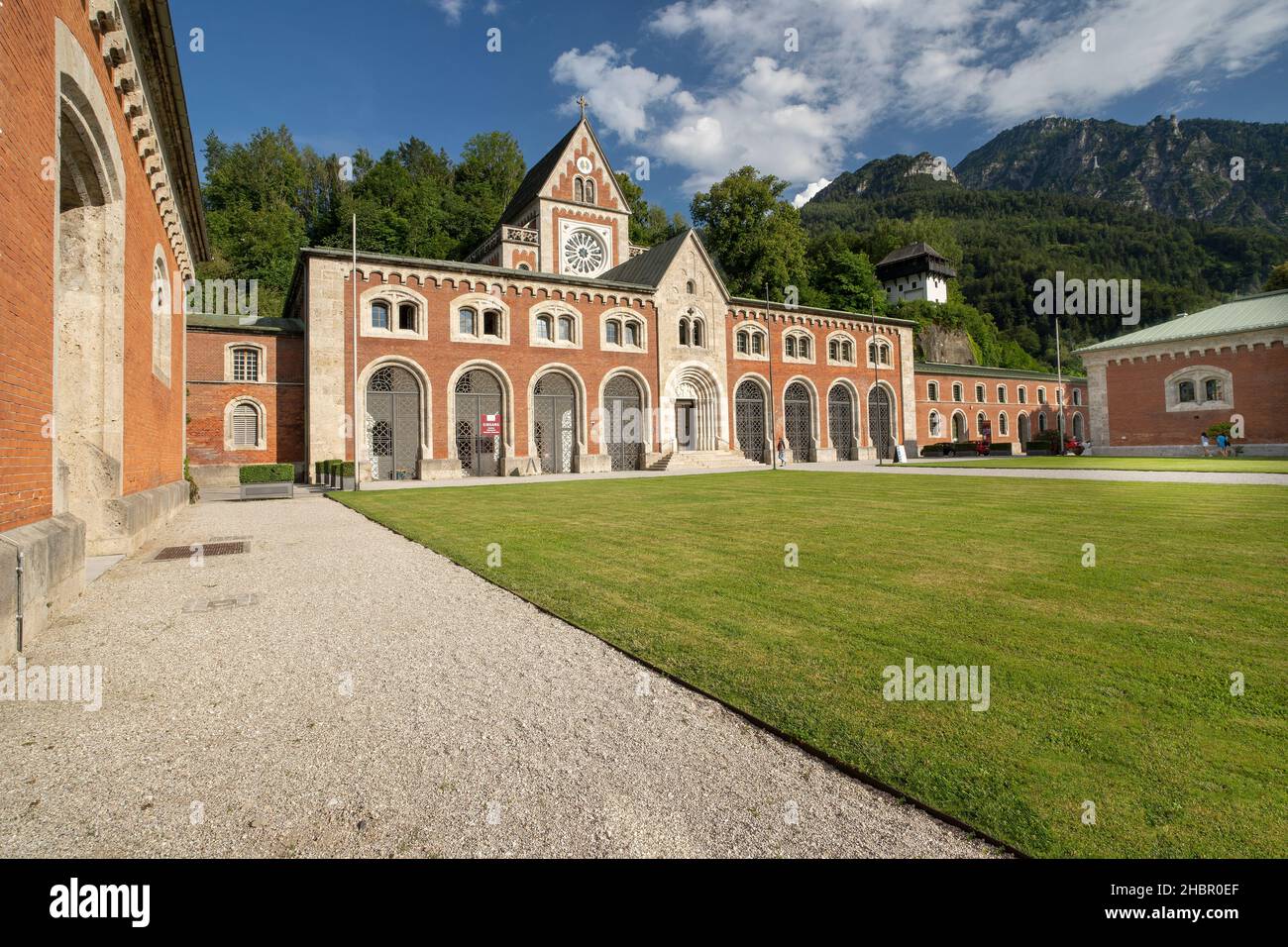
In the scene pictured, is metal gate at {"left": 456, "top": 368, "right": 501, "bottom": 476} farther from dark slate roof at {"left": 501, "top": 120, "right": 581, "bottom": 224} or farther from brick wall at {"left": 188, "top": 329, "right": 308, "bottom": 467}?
dark slate roof at {"left": 501, "top": 120, "right": 581, "bottom": 224}

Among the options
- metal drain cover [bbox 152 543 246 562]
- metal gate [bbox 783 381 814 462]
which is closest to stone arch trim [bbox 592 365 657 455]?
metal gate [bbox 783 381 814 462]

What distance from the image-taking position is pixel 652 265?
38.4m

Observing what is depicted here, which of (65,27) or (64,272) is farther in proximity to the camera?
(64,272)

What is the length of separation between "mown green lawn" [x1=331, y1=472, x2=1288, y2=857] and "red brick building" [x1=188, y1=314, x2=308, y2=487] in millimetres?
23817

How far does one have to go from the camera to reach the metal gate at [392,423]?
29.0 metres

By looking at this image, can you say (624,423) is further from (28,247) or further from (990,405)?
(990,405)

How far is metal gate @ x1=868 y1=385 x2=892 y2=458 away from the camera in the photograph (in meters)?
46.4

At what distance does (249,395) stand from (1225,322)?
184ft

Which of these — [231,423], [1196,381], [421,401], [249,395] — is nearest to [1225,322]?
[1196,381]

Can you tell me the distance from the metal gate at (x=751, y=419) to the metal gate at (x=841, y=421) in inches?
247

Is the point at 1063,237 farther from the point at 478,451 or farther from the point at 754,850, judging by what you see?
the point at 754,850
